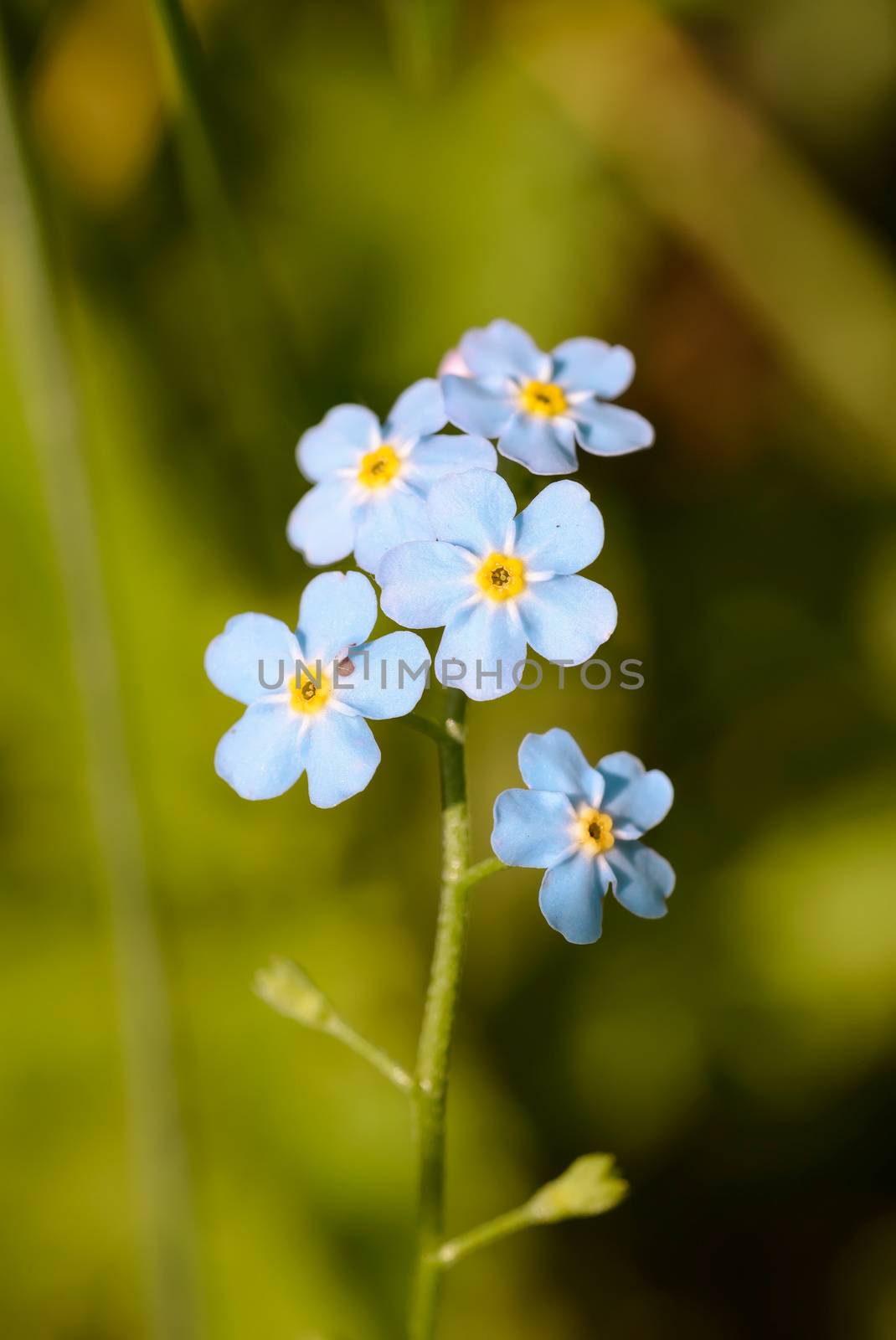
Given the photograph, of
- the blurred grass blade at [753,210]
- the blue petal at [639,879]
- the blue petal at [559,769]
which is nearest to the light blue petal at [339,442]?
the blue petal at [559,769]

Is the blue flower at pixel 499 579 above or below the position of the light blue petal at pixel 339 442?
below

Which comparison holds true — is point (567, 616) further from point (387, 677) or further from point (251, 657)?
point (251, 657)

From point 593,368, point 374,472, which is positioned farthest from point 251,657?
point 593,368

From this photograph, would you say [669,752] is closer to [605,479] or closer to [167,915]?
[605,479]

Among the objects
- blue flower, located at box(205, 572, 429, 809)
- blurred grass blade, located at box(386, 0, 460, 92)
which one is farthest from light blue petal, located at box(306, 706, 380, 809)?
blurred grass blade, located at box(386, 0, 460, 92)

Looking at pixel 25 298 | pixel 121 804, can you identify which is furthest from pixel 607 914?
pixel 25 298

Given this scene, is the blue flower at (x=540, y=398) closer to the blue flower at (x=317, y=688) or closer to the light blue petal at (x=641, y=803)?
the blue flower at (x=317, y=688)

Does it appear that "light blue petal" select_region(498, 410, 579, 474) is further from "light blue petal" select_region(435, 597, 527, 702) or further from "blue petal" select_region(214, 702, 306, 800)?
"blue petal" select_region(214, 702, 306, 800)
